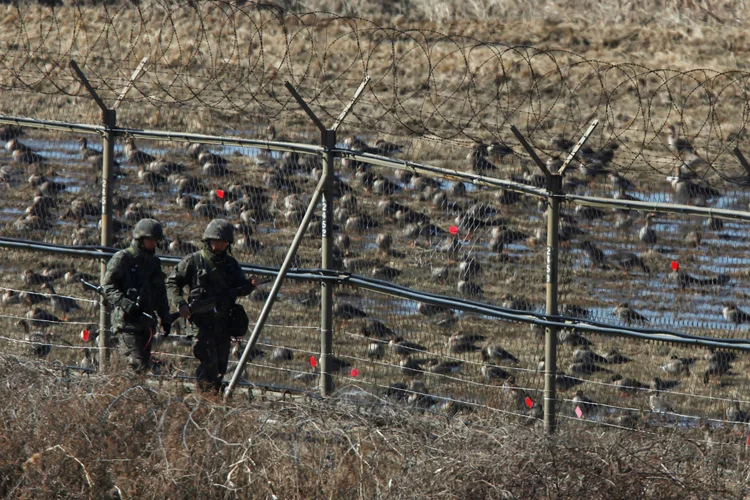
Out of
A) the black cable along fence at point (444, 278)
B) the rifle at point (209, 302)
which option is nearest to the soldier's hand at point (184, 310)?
the rifle at point (209, 302)

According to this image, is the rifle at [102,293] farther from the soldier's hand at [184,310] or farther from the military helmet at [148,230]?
the military helmet at [148,230]

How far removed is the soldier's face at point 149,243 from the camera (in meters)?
9.70

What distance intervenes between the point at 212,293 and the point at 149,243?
2.13ft

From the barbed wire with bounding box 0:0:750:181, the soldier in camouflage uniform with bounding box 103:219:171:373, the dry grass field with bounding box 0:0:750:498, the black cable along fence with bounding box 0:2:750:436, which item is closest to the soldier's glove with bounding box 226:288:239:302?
the black cable along fence with bounding box 0:2:750:436

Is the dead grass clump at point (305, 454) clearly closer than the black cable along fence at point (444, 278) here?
Yes

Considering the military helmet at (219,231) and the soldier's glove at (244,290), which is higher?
the military helmet at (219,231)

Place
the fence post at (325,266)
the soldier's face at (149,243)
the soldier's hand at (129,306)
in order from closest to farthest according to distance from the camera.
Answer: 1. the fence post at (325,266)
2. the soldier's hand at (129,306)
3. the soldier's face at (149,243)

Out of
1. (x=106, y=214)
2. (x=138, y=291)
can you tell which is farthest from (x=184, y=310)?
(x=106, y=214)

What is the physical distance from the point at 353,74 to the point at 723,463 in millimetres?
16899

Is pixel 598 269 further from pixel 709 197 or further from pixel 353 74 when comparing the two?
pixel 353 74

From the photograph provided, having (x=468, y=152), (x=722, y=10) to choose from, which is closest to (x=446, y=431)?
(x=468, y=152)

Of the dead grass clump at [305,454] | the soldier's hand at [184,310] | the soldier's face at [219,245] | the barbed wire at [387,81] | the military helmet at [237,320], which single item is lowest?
the dead grass clump at [305,454]

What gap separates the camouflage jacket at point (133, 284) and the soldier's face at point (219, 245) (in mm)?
524

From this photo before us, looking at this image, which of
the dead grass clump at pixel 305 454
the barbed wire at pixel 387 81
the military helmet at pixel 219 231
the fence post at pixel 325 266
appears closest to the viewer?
the dead grass clump at pixel 305 454
